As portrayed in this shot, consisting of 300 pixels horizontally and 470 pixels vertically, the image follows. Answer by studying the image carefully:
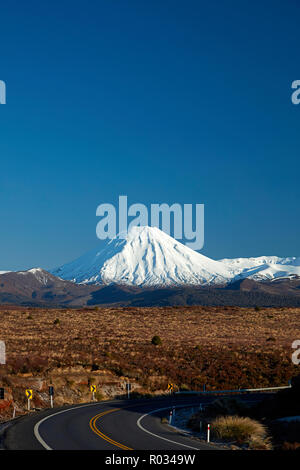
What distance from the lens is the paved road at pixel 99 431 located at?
714 inches

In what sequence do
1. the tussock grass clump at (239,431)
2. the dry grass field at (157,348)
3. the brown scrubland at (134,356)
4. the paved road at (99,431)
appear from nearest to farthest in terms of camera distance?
the paved road at (99,431)
the tussock grass clump at (239,431)
the brown scrubland at (134,356)
the dry grass field at (157,348)

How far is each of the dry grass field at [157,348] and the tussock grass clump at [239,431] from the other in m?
17.5

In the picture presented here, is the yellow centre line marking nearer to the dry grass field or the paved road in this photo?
the paved road

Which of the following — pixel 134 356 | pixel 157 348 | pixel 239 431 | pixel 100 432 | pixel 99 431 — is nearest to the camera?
pixel 239 431

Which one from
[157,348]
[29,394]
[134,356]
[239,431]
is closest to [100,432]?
[239,431]

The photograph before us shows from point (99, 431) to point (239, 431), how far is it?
562 cm

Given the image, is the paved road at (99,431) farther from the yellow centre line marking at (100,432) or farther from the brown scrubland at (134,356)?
the brown scrubland at (134,356)

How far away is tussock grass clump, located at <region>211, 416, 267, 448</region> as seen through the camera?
1994 centimetres

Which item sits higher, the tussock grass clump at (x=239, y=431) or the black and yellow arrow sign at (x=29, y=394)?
the tussock grass clump at (x=239, y=431)

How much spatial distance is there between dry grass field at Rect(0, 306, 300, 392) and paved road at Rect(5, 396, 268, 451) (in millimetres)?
8526

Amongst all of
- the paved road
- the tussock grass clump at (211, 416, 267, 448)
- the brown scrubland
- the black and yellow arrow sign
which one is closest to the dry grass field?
the brown scrubland

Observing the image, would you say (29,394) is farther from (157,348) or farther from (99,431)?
(157,348)

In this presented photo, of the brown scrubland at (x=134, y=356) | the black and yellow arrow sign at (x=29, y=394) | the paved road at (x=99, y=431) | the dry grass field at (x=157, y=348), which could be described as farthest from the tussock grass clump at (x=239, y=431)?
the dry grass field at (x=157, y=348)

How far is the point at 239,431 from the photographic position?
20.4 m
